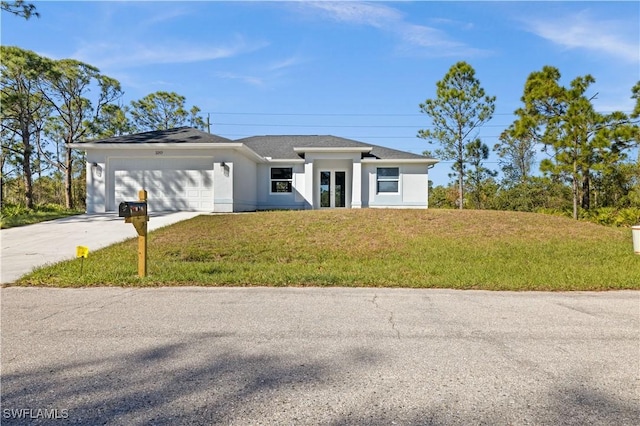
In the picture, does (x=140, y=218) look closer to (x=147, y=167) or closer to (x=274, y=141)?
(x=147, y=167)

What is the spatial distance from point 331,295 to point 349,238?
5.07 m

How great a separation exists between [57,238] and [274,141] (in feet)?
47.5

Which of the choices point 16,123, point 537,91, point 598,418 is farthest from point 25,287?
point 16,123

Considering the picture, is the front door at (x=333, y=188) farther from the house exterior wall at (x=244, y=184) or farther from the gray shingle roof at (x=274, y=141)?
the house exterior wall at (x=244, y=184)

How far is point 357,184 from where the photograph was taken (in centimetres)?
2000

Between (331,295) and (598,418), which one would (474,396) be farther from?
(331,295)

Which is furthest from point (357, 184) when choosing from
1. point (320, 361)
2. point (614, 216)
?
point (320, 361)

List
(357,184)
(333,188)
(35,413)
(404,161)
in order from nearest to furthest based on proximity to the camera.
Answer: (35,413)
(357,184)
(404,161)
(333,188)

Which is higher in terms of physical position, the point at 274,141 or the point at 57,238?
the point at 274,141

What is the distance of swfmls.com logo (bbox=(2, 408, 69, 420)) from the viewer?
2.32 metres

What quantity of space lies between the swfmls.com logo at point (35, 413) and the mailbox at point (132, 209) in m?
4.02

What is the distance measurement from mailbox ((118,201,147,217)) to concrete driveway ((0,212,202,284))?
7.11 ft

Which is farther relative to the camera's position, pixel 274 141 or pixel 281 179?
pixel 274 141

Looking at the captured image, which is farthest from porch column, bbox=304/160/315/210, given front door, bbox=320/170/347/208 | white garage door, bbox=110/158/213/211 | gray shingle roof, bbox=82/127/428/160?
white garage door, bbox=110/158/213/211
